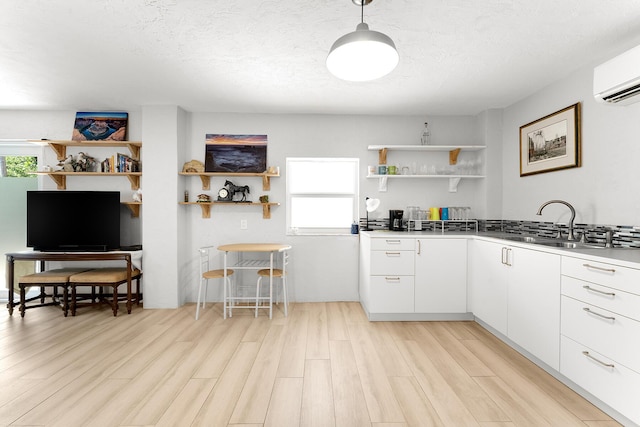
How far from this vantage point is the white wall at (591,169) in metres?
2.32

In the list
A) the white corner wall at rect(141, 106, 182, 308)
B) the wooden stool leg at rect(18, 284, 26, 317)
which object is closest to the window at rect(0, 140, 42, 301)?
the wooden stool leg at rect(18, 284, 26, 317)

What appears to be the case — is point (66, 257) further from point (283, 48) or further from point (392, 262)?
point (392, 262)

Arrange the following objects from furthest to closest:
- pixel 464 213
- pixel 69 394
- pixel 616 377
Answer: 1. pixel 464 213
2. pixel 69 394
3. pixel 616 377

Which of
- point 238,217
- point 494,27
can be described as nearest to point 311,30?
point 494,27

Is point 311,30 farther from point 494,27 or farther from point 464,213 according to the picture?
point 464,213

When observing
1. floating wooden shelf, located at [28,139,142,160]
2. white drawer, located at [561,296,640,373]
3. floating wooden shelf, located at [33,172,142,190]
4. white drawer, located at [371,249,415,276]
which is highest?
floating wooden shelf, located at [28,139,142,160]

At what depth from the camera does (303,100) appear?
138 inches

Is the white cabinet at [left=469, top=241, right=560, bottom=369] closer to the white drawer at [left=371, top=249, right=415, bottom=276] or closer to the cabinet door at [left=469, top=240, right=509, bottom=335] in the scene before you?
the cabinet door at [left=469, top=240, right=509, bottom=335]

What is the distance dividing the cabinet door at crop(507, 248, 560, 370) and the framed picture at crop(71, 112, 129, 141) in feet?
14.6

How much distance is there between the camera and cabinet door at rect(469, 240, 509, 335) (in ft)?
9.11

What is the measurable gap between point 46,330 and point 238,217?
84.7 inches

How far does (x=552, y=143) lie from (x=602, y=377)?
2062 millimetres

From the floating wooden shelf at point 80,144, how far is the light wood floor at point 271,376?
1.96 meters

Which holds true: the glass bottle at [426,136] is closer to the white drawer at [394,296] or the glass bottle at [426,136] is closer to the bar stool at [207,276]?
the white drawer at [394,296]
